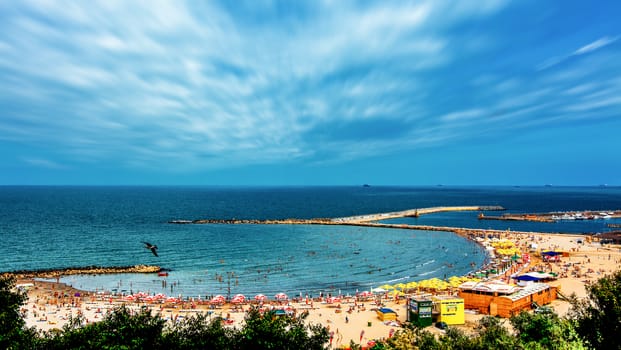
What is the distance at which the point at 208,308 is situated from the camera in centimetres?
3600

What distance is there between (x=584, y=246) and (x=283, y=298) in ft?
198

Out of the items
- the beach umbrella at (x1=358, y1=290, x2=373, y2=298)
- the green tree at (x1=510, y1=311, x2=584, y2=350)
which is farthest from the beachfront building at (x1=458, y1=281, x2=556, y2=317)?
the beach umbrella at (x1=358, y1=290, x2=373, y2=298)

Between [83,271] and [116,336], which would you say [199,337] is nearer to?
[116,336]

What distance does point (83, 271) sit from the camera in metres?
52.2

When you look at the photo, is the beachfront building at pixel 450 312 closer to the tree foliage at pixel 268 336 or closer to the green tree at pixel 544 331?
the green tree at pixel 544 331

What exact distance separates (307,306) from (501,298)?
17.5 metres

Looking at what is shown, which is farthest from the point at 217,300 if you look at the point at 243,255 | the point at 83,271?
the point at 83,271

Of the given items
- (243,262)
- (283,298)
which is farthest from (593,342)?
(243,262)

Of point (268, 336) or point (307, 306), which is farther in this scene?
point (307, 306)

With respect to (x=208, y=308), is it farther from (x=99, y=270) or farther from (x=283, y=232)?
(x=283, y=232)

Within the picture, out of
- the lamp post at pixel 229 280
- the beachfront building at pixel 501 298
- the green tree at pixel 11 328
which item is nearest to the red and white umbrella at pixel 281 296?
the lamp post at pixel 229 280

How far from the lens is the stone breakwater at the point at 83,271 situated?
49906 mm

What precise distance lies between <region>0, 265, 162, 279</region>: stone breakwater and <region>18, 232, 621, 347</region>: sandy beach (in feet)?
9.04

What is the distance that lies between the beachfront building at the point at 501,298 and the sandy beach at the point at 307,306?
1.20 metres
